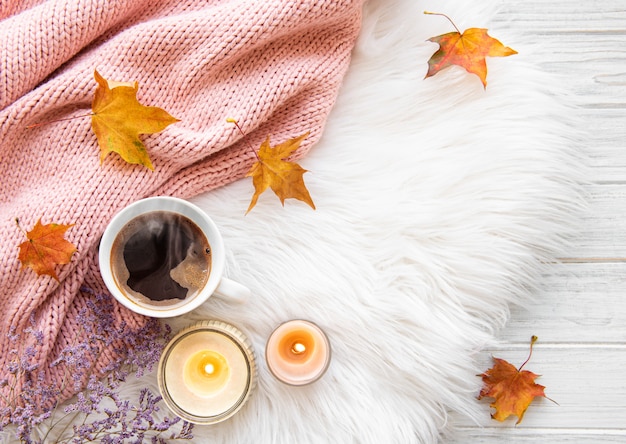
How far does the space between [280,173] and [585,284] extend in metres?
0.51

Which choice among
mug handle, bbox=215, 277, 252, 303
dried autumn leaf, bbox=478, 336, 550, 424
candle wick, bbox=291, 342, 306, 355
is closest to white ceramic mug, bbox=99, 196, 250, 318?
mug handle, bbox=215, 277, 252, 303

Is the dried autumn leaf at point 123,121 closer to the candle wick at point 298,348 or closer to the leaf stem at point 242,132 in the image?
the leaf stem at point 242,132

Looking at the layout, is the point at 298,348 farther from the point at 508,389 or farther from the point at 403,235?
the point at 508,389

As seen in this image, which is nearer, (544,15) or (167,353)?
(167,353)

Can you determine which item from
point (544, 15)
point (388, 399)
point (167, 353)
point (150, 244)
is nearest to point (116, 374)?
point (167, 353)

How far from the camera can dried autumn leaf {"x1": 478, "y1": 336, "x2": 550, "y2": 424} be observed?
2.89ft

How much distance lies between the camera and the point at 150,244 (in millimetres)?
806

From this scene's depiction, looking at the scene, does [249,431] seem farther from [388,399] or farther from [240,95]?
[240,95]

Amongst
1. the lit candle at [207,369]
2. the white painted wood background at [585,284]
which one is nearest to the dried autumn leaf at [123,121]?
the lit candle at [207,369]

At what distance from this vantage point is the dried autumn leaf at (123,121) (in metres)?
0.79

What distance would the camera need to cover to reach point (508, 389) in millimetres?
890

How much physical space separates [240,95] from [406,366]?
0.46 metres

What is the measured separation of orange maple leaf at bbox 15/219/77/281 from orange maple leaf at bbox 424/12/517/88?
575 millimetres

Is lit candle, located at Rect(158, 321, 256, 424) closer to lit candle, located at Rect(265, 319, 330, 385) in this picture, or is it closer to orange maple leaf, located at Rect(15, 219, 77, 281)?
lit candle, located at Rect(265, 319, 330, 385)
